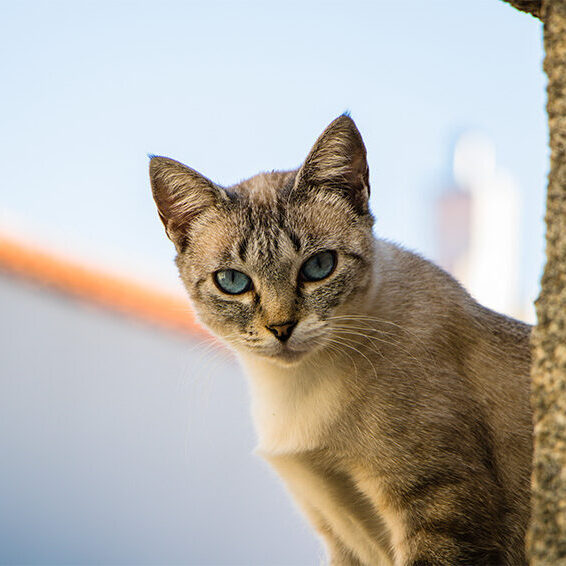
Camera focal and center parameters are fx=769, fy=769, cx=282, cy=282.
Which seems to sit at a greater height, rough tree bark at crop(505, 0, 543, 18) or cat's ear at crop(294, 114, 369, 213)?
rough tree bark at crop(505, 0, 543, 18)

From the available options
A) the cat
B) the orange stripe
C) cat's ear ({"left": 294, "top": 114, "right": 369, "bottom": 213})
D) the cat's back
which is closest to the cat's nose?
the cat

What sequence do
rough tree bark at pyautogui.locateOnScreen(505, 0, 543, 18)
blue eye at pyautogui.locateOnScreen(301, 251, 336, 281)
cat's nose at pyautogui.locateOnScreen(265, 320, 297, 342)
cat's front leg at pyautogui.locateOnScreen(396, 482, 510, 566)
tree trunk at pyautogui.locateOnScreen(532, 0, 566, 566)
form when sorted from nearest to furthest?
tree trunk at pyautogui.locateOnScreen(532, 0, 566, 566) < rough tree bark at pyautogui.locateOnScreen(505, 0, 543, 18) < cat's front leg at pyautogui.locateOnScreen(396, 482, 510, 566) < cat's nose at pyautogui.locateOnScreen(265, 320, 297, 342) < blue eye at pyautogui.locateOnScreen(301, 251, 336, 281)

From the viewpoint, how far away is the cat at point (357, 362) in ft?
6.55

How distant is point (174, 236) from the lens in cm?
238

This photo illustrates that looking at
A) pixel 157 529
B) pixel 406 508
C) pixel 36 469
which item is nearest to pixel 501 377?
pixel 406 508

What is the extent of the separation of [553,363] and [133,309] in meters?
3.24

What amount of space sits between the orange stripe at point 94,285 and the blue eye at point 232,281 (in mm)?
1587

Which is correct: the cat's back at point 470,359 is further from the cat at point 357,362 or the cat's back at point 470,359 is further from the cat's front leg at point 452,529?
the cat's front leg at point 452,529

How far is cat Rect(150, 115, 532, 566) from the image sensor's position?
2.00m

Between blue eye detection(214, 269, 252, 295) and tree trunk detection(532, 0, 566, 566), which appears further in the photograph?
blue eye detection(214, 269, 252, 295)

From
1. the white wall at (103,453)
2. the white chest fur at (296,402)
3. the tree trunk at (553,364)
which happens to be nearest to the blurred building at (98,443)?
the white wall at (103,453)

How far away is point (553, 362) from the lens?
1.37 meters

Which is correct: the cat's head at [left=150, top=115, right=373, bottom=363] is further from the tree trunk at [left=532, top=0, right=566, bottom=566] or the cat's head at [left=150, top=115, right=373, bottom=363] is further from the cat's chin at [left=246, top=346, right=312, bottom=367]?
the tree trunk at [left=532, top=0, right=566, bottom=566]

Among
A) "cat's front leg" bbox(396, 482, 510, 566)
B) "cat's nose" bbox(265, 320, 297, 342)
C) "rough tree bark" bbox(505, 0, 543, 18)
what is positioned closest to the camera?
"rough tree bark" bbox(505, 0, 543, 18)
